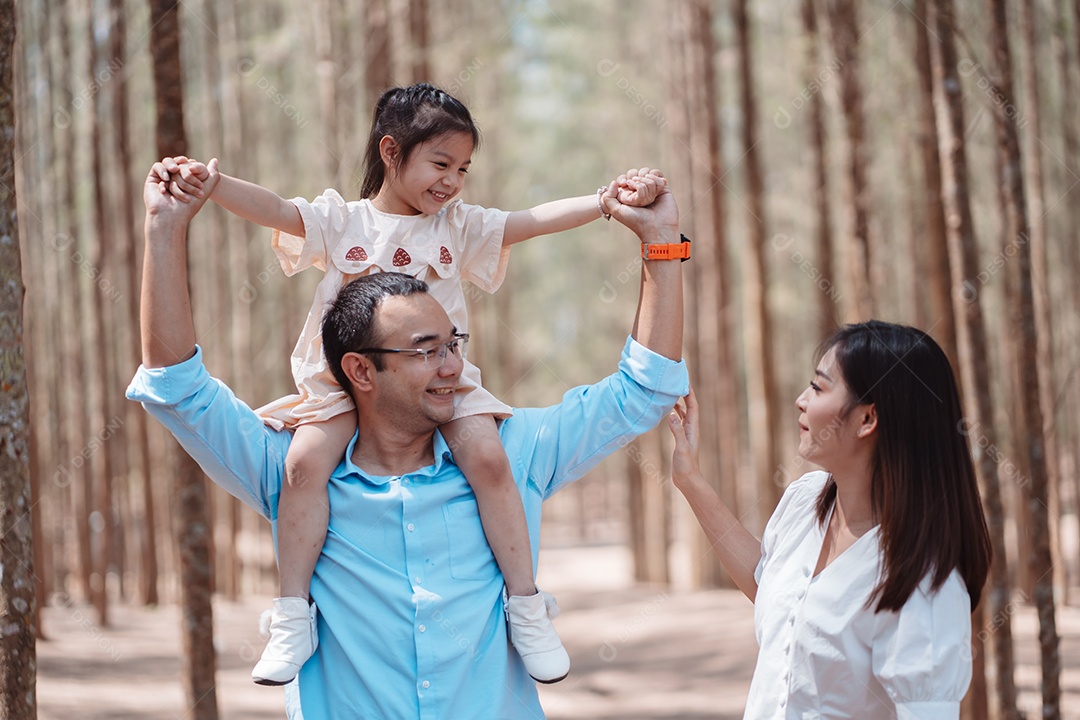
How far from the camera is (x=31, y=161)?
17547 millimetres

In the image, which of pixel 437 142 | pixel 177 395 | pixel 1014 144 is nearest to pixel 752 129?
pixel 1014 144

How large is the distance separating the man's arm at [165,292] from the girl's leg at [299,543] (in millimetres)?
346

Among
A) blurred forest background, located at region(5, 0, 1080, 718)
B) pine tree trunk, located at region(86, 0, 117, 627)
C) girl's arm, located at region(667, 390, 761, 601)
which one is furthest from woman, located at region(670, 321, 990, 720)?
pine tree trunk, located at region(86, 0, 117, 627)

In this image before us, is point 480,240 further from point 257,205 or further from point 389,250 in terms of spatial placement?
point 257,205

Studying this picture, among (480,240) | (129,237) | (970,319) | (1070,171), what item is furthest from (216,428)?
(1070,171)

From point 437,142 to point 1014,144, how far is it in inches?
142

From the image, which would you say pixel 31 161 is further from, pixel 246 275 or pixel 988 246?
pixel 988 246

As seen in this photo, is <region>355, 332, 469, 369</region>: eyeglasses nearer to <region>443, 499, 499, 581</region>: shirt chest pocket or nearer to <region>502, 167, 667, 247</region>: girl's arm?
<region>443, 499, 499, 581</region>: shirt chest pocket

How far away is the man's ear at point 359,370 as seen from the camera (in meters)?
2.47

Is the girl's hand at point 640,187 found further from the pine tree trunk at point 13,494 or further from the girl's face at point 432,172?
the pine tree trunk at point 13,494

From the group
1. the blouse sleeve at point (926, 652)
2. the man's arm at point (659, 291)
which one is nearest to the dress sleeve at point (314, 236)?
the man's arm at point (659, 291)

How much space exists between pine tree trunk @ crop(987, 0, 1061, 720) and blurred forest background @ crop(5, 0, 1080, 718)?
2 cm

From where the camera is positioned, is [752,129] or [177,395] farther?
[752,129]

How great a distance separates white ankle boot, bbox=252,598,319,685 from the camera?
2.37 metres
